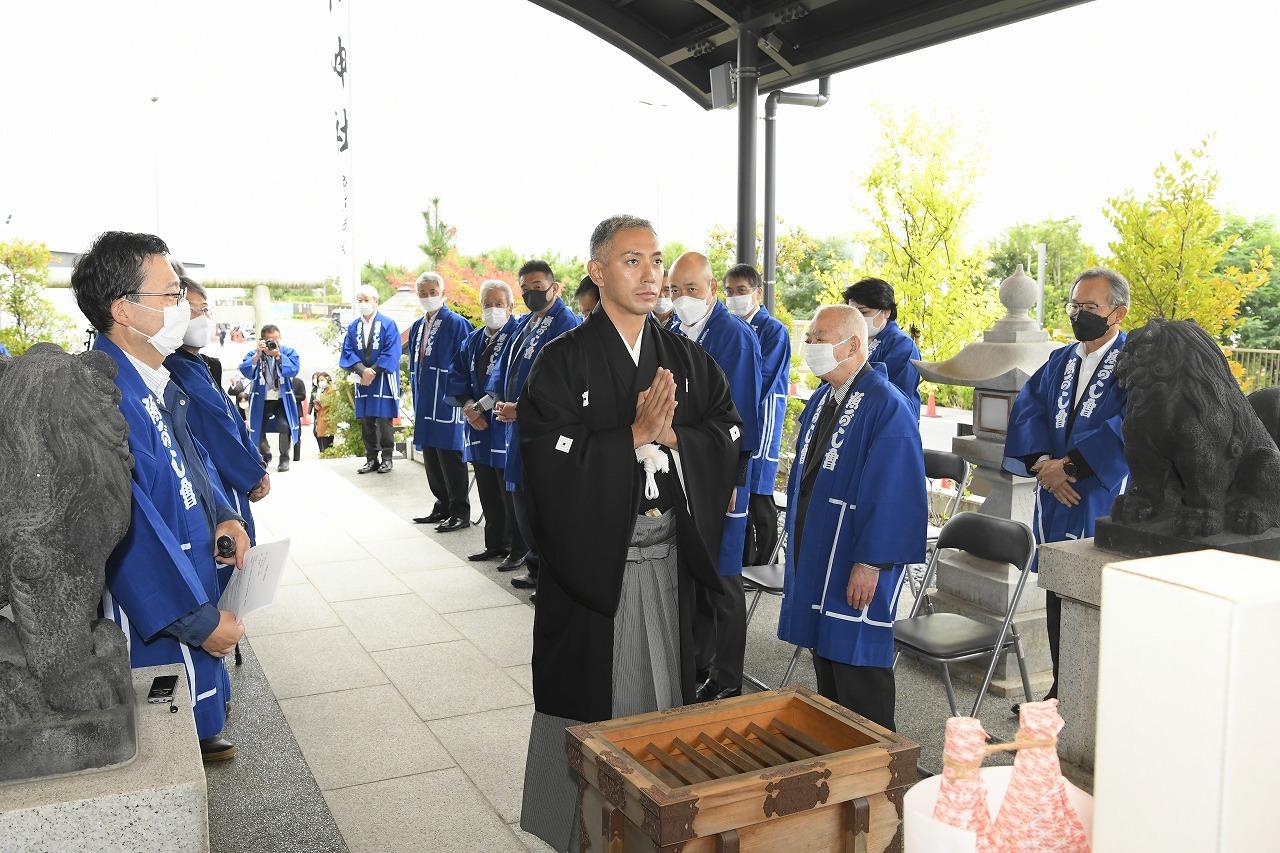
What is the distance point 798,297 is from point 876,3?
19270 mm

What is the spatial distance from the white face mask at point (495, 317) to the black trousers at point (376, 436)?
397 cm

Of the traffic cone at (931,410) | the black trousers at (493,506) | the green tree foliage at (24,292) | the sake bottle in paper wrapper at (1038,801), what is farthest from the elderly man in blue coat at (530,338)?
the traffic cone at (931,410)

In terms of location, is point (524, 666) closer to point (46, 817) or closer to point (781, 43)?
point (46, 817)

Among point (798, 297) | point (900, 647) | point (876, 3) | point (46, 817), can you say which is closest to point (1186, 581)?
point (46, 817)

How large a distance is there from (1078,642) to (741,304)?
397 centimetres

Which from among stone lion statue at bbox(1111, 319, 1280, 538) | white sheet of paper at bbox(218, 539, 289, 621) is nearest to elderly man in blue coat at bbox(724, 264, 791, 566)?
white sheet of paper at bbox(218, 539, 289, 621)

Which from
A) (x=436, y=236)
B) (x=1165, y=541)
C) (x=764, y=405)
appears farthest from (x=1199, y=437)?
(x=436, y=236)

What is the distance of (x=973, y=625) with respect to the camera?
12.6 feet

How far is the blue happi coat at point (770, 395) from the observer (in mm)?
5504

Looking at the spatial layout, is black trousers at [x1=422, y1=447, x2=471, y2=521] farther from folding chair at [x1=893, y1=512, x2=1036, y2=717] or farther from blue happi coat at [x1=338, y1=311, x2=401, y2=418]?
folding chair at [x1=893, y1=512, x2=1036, y2=717]

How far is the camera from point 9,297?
41.8ft

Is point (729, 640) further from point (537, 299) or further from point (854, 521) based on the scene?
point (537, 299)

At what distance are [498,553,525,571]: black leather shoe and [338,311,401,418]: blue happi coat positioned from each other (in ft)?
13.1

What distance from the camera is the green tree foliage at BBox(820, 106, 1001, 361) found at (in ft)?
33.6
